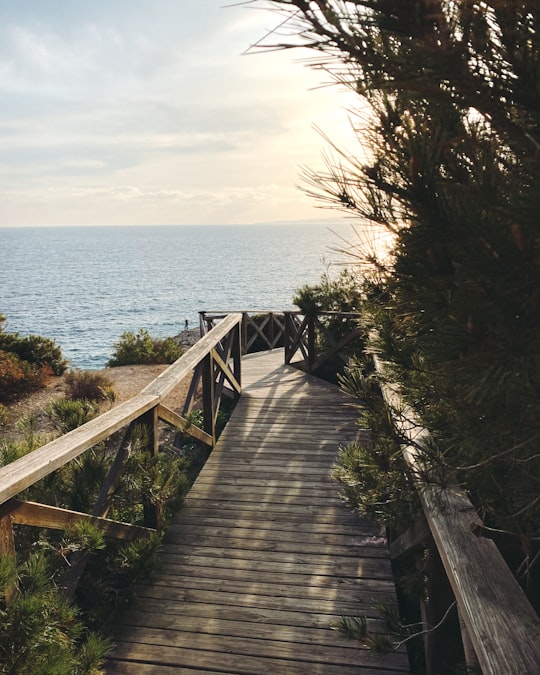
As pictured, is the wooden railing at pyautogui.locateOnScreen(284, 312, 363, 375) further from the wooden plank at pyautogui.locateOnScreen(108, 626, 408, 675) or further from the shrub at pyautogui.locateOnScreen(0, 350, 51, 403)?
the shrub at pyautogui.locateOnScreen(0, 350, 51, 403)

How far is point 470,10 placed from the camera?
1045mm

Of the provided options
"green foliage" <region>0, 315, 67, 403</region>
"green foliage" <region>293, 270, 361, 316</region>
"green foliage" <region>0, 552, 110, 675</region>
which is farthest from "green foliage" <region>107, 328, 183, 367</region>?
"green foliage" <region>0, 552, 110, 675</region>

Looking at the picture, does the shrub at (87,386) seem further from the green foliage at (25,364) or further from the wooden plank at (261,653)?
the wooden plank at (261,653)

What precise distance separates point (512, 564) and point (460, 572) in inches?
35.9

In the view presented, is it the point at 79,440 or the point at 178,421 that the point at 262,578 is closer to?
the point at 178,421

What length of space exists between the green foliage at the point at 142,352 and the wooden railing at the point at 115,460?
10.5 meters

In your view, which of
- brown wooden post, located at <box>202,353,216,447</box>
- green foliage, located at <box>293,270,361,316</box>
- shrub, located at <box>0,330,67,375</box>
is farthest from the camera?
shrub, located at <box>0,330,67,375</box>

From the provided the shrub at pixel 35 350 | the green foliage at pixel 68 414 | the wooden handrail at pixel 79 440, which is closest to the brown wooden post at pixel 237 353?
the wooden handrail at pixel 79 440

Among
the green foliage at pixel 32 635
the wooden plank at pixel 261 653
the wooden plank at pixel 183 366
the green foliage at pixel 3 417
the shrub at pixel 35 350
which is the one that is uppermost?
the wooden plank at pixel 183 366

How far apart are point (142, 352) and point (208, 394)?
1082 centimetres

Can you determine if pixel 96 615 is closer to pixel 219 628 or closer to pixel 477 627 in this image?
pixel 219 628

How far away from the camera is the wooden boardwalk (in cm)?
275

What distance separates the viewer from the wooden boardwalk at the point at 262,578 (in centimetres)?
275

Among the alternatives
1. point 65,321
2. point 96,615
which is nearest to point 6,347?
point 96,615
